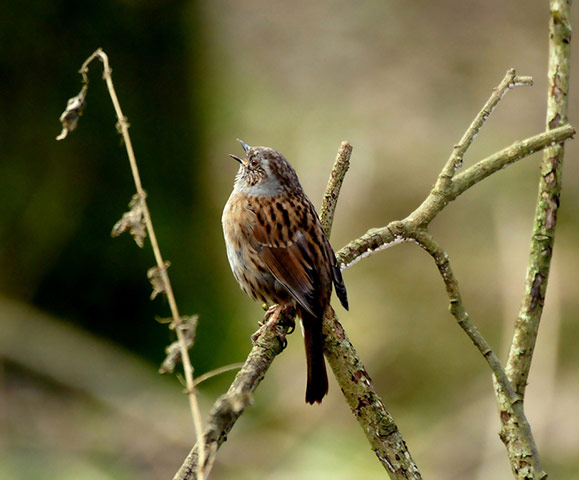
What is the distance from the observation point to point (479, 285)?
686cm

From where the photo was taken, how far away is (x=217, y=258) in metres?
7.88

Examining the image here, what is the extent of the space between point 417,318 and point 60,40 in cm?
378

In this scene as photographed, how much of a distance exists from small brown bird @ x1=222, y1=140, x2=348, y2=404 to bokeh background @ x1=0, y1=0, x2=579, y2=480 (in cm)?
313

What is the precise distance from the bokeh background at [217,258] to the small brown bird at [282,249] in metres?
3.13

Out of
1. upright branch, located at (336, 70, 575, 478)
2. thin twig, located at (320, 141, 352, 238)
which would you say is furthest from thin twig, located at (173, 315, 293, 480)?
thin twig, located at (320, 141, 352, 238)

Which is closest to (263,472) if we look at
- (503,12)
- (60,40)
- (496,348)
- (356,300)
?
(356,300)

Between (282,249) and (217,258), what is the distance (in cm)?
429

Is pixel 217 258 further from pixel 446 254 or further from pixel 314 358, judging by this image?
pixel 446 254

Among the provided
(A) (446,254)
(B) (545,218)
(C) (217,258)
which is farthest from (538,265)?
(C) (217,258)

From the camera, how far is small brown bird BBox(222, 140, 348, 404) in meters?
3.21

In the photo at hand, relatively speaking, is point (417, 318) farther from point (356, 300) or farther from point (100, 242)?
point (100, 242)

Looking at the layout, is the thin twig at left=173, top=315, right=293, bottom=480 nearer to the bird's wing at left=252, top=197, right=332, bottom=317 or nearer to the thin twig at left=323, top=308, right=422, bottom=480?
the thin twig at left=323, top=308, right=422, bottom=480

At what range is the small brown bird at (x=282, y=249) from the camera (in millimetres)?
3209

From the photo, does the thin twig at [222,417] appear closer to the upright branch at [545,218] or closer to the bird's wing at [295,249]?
the upright branch at [545,218]
